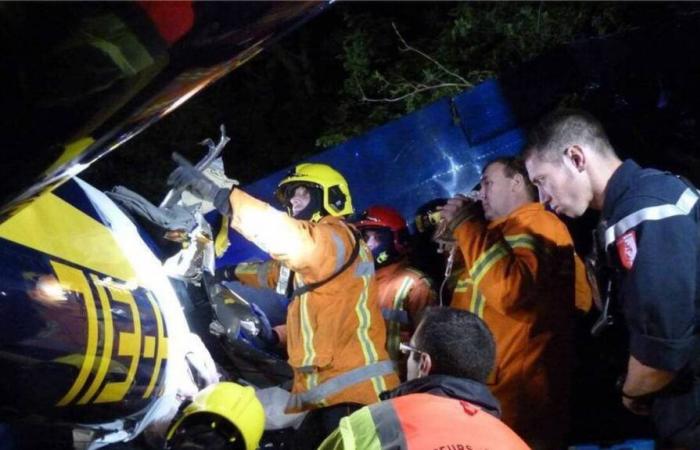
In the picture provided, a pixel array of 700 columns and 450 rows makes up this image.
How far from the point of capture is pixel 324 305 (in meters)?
3.82

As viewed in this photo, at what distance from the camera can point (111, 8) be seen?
2.70 ft

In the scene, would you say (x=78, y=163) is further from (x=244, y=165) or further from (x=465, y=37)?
(x=244, y=165)

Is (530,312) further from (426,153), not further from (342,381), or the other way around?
(426,153)

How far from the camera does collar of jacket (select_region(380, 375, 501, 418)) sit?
2.06 metres

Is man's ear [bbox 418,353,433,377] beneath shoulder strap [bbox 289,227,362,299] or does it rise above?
beneath

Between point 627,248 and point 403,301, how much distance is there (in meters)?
2.05

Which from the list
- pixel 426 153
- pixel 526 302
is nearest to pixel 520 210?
pixel 526 302

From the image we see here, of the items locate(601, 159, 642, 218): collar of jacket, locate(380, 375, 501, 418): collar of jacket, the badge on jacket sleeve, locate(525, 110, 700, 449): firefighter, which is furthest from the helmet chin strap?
locate(380, 375, 501, 418): collar of jacket

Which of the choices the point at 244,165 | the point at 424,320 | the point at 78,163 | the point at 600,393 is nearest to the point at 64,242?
the point at 424,320

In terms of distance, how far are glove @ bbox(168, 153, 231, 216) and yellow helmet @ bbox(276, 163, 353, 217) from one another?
85 cm

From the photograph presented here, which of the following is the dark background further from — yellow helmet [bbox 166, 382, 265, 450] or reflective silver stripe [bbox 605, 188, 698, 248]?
yellow helmet [bbox 166, 382, 265, 450]

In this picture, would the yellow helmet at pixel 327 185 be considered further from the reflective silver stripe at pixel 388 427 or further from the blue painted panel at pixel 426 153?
the reflective silver stripe at pixel 388 427

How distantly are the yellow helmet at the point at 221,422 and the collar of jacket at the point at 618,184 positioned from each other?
59.3 inches

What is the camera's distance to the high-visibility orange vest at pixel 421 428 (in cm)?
178
